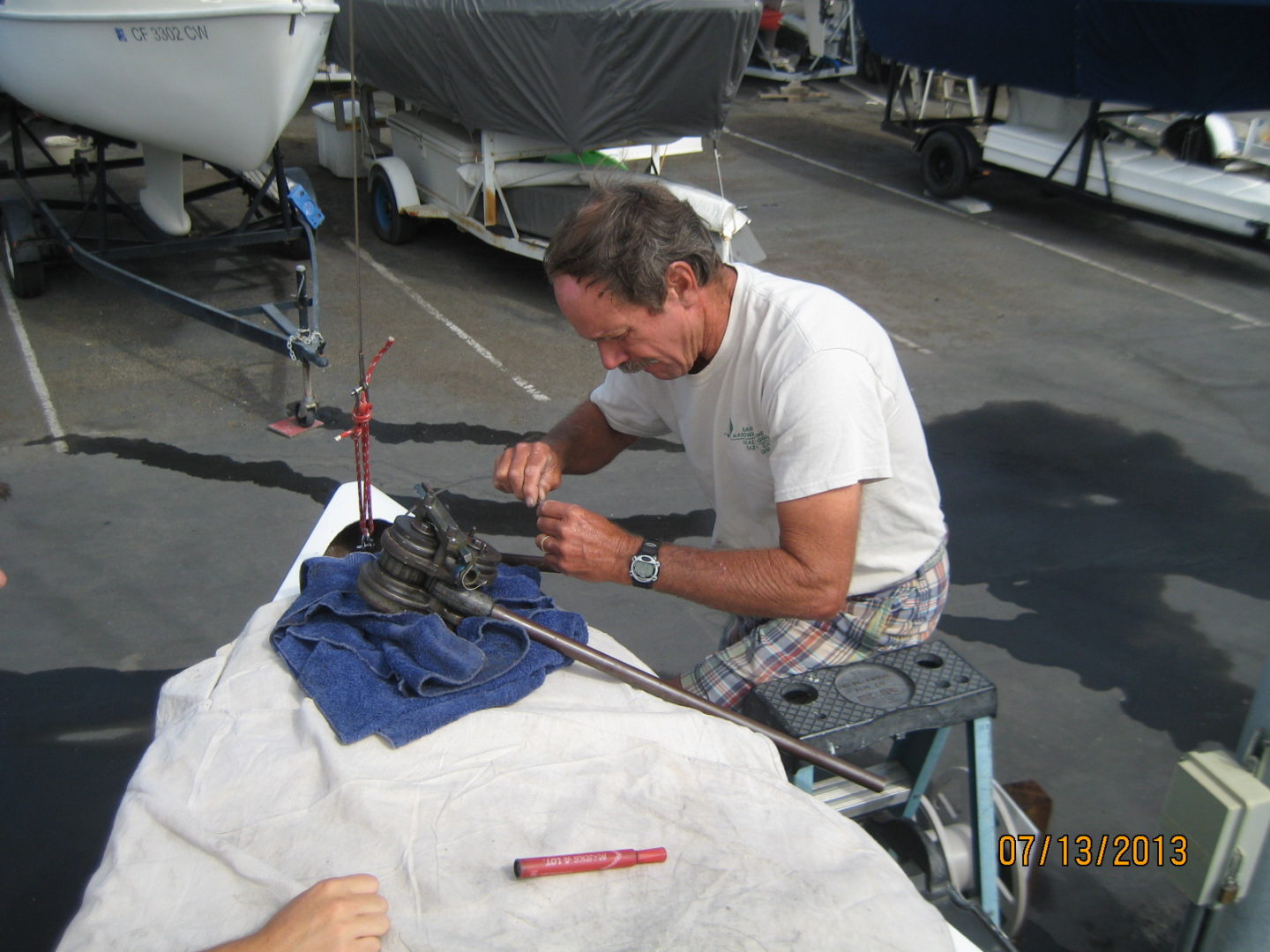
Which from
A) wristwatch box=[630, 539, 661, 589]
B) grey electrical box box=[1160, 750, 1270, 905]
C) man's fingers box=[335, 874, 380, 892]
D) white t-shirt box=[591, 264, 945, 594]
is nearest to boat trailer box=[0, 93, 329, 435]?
white t-shirt box=[591, 264, 945, 594]

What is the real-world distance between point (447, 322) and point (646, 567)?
17.1 ft

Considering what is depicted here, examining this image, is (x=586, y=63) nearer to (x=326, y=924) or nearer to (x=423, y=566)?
(x=423, y=566)

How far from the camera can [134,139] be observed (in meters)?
6.70

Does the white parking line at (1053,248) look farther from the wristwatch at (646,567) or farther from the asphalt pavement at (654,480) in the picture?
the wristwatch at (646,567)

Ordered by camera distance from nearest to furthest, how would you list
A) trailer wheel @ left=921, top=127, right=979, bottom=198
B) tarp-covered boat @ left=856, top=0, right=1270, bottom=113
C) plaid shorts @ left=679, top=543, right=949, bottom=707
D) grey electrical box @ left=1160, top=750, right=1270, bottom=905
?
1. grey electrical box @ left=1160, top=750, right=1270, bottom=905
2. plaid shorts @ left=679, top=543, right=949, bottom=707
3. tarp-covered boat @ left=856, top=0, right=1270, bottom=113
4. trailer wheel @ left=921, top=127, right=979, bottom=198

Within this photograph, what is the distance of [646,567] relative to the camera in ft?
7.23

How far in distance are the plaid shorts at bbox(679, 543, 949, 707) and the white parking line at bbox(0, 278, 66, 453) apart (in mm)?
4113

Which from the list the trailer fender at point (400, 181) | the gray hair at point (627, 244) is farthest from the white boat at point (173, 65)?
the gray hair at point (627, 244)

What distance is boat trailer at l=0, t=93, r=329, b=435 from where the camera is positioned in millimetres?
5500

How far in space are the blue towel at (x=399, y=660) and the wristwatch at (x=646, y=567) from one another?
178mm

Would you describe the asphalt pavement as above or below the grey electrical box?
below

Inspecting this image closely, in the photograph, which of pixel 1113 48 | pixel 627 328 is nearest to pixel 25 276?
pixel 627 328

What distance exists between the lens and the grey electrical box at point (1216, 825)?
2068 millimetres
